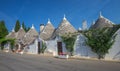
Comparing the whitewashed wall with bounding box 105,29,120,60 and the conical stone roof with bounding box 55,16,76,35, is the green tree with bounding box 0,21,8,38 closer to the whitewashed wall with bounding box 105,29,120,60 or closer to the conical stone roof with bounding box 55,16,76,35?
the conical stone roof with bounding box 55,16,76,35

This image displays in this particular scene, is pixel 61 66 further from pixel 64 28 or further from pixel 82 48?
pixel 64 28

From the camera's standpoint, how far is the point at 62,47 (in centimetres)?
2877

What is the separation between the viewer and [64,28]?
102ft

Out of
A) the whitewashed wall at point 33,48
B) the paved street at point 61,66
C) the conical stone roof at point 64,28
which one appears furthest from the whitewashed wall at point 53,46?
the paved street at point 61,66

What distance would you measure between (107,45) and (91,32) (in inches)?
128

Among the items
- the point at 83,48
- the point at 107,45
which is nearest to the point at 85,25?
the point at 83,48

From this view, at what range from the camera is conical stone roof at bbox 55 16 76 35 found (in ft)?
100

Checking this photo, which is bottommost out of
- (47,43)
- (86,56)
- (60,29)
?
(86,56)

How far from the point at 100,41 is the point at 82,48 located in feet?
12.3

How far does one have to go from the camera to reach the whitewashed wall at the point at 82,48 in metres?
23.6

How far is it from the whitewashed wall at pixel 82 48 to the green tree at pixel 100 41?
0.99 meters

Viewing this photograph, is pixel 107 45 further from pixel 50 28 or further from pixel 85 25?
pixel 50 28

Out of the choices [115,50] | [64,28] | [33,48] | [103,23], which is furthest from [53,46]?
[115,50]

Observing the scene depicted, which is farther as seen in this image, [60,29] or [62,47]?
[60,29]
